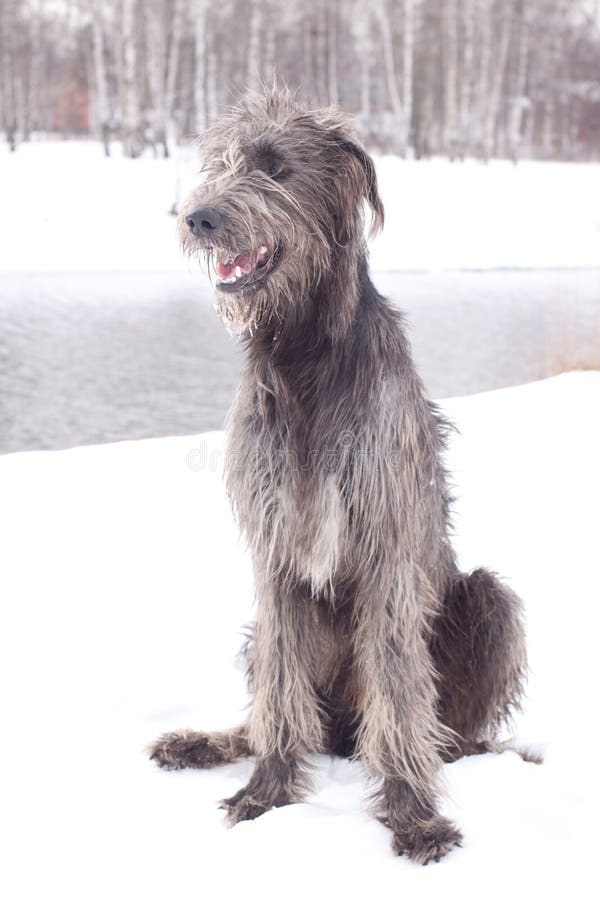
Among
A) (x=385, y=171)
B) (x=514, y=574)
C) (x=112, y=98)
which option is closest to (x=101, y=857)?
(x=514, y=574)

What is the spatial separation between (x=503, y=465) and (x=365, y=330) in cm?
345

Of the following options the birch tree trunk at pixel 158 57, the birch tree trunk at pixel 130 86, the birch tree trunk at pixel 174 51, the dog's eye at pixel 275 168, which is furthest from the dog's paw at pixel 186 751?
the birch tree trunk at pixel 174 51

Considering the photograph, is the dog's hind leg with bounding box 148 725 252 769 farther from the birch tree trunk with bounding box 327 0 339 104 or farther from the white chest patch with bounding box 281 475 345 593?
the birch tree trunk with bounding box 327 0 339 104

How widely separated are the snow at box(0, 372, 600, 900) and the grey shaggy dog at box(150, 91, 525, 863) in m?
0.17

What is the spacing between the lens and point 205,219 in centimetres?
233

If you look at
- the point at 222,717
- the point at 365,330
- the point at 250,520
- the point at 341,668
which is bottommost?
the point at 222,717

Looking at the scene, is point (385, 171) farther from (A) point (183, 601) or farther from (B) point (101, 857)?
(B) point (101, 857)

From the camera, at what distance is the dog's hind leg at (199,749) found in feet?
10.2

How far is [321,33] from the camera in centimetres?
3148

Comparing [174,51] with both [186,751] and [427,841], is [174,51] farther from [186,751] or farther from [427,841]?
[427,841]

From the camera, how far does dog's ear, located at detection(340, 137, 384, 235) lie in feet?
8.25

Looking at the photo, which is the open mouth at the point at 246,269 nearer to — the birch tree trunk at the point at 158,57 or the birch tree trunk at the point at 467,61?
the birch tree trunk at the point at 158,57

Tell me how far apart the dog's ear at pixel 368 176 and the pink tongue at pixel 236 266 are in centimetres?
39

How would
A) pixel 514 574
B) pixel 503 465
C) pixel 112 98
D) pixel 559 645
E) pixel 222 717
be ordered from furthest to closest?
pixel 112 98
pixel 503 465
pixel 514 574
pixel 559 645
pixel 222 717
